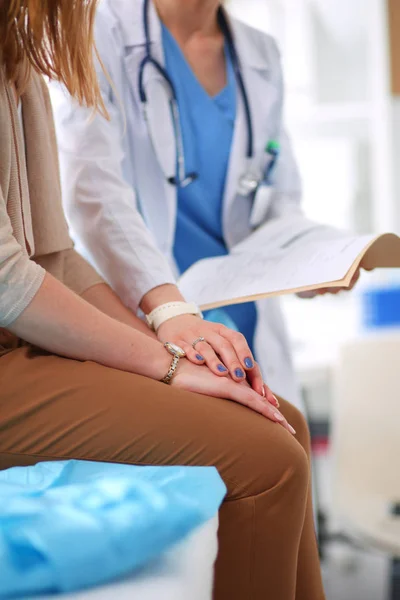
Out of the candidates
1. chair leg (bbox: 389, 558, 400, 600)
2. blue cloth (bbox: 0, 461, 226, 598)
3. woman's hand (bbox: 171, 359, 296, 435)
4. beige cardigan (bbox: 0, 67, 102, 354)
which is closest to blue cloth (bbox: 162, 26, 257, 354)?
beige cardigan (bbox: 0, 67, 102, 354)

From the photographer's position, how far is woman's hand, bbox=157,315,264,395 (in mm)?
860

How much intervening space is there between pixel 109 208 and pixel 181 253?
0.31m

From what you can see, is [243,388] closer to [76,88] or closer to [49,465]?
[49,465]

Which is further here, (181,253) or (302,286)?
(181,253)

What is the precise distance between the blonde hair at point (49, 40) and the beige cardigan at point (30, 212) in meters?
0.03

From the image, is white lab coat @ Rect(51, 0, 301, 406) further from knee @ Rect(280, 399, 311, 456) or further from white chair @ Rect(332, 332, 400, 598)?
white chair @ Rect(332, 332, 400, 598)

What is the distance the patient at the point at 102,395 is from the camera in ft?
2.40

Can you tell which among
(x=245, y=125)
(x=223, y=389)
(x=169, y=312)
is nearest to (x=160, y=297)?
(x=169, y=312)

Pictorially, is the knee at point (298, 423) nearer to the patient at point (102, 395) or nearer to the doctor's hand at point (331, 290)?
the patient at point (102, 395)

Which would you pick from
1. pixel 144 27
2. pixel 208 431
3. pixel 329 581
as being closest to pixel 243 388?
pixel 208 431

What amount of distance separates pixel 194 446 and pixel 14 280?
0.24m

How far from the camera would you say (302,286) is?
0.98 metres

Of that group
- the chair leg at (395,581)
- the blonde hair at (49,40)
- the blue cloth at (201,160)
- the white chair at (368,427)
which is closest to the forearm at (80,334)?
the blonde hair at (49,40)

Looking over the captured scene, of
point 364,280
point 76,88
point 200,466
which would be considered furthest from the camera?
point 364,280
